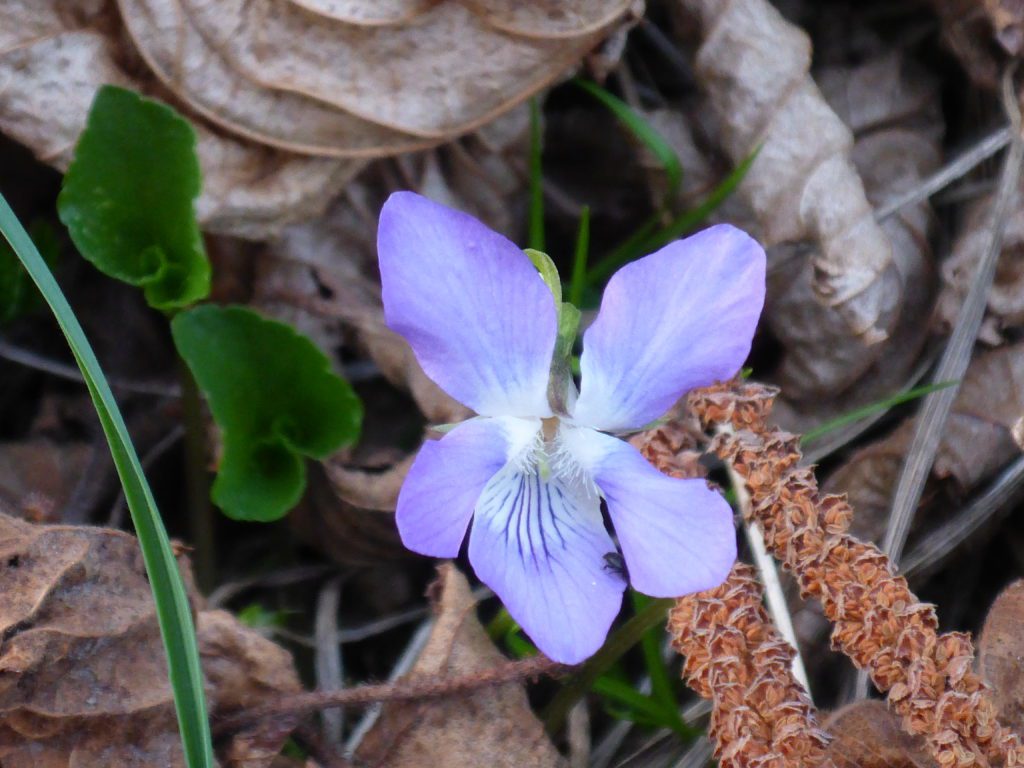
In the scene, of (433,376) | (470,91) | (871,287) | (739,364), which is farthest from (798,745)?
(470,91)

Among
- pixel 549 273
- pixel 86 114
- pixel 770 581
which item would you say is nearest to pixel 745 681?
pixel 770 581

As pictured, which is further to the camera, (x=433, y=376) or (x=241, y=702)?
(x=241, y=702)

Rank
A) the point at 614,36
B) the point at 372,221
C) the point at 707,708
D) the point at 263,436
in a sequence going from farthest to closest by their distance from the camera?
1. the point at 372,221
2. the point at 614,36
3. the point at 263,436
4. the point at 707,708

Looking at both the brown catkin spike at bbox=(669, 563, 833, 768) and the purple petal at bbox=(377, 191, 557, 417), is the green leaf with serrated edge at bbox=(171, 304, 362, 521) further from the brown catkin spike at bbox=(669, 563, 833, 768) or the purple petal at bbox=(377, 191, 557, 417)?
the brown catkin spike at bbox=(669, 563, 833, 768)

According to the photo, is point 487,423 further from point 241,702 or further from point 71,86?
point 71,86

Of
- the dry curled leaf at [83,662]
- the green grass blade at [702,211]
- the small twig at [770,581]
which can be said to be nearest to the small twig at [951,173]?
the green grass blade at [702,211]

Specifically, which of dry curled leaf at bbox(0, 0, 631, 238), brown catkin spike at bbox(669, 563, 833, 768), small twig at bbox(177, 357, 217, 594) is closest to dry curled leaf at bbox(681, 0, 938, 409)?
dry curled leaf at bbox(0, 0, 631, 238)

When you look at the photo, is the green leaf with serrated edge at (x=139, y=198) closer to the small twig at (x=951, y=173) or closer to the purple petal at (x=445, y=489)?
the purple petal at (x=445, y=489)
